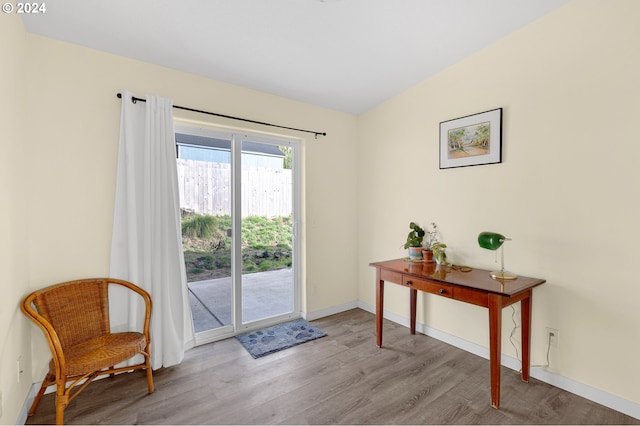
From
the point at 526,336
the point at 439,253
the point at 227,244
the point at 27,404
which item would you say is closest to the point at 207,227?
the point at 227,244

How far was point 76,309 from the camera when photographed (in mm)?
2014

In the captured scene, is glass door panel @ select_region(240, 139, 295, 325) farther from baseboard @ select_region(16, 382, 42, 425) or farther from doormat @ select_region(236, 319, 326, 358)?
baseboard @ select_region(16, 382, 42, 425)

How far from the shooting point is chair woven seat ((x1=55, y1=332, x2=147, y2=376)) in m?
1.70

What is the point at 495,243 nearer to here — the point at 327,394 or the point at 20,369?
the point at 327,394

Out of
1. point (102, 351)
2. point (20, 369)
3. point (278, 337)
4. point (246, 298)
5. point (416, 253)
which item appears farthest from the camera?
point (246, 298)

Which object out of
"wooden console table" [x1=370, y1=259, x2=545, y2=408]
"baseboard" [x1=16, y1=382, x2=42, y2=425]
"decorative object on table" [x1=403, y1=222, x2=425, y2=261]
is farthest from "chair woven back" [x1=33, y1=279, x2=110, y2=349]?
"decorative object on table" [x1=403, y1=222, x2=425, y2=261]

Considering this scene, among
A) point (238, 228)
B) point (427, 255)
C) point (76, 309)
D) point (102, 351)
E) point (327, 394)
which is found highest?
point (238, 228)

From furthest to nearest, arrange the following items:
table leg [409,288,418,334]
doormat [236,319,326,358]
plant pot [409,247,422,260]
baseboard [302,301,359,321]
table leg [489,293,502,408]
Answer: baseboard [302,301,359,321]
table leg [409,288,418,334]
plant pot [409,247,422,260]
doormat [236,319,326,358]
table leg [489,293,502,408]

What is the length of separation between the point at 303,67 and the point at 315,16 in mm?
610

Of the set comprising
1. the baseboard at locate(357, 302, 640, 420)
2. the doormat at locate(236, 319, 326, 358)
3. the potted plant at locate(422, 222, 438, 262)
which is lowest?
the doormat at locate(236, 319, 326, 358)

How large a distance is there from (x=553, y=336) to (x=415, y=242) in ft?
3.96

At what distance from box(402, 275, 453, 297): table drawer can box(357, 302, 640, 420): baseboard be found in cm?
79

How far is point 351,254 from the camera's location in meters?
3.73

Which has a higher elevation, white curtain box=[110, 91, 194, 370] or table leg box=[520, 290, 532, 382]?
white curtain box=[110, 91, 194, 370]
